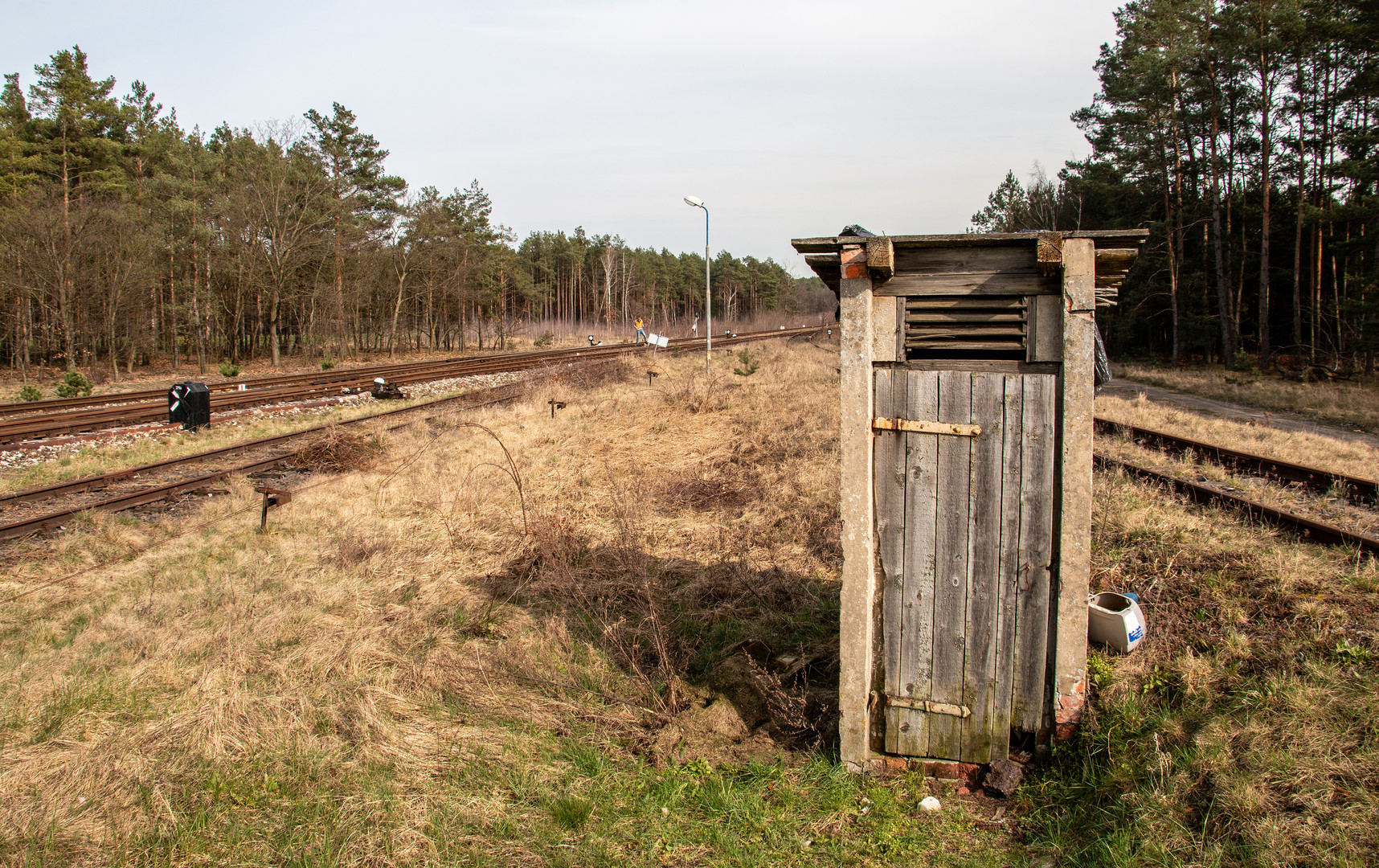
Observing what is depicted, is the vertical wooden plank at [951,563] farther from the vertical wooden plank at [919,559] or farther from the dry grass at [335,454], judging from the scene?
the dry grass at [335,454]

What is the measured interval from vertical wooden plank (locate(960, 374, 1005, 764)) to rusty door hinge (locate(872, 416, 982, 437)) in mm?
58

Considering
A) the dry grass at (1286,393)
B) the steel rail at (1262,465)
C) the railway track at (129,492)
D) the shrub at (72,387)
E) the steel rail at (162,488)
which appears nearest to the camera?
the steel rail at (1262,465)

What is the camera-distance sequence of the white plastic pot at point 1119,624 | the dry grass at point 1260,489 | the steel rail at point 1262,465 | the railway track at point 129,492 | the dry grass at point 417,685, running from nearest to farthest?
the dry grass at point 417,685, the white plastic pot at point 1119,624, the dry grass at point 1260,489, the steel rail at point 1262,465, the railway track at point 129,492

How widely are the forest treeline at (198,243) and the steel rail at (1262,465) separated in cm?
3055

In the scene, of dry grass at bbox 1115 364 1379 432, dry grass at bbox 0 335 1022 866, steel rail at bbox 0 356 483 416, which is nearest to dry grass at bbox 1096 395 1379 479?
dry grass at bbox 1115 364 1379 432

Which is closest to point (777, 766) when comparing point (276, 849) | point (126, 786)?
point (276, 849)

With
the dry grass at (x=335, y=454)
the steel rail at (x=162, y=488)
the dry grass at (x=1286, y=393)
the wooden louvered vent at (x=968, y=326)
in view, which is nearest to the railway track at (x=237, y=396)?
the steel rail at (x=162, y=488)

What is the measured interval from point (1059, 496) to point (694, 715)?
105 inches

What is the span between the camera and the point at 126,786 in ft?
12.8

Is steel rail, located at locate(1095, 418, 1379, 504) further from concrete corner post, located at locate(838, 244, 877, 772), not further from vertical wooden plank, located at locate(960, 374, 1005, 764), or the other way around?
concrete corner post, located at locate(838, 244, 877, 772)

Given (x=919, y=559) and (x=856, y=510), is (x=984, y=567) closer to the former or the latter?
(x=919, y=559)

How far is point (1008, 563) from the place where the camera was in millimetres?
4020

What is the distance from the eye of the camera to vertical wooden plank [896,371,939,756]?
4086 millimetres

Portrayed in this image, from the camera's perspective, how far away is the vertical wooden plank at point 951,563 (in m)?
4.04
